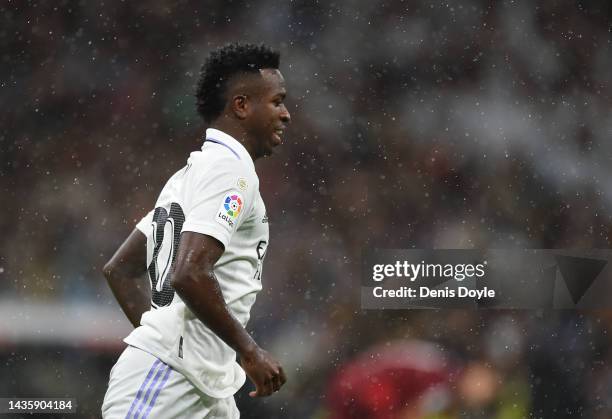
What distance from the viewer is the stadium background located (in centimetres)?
418

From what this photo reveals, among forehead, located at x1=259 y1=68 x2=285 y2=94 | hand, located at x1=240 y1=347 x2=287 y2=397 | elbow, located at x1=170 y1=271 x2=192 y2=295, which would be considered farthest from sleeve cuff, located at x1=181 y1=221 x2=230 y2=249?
forehead, located at x1=259 y1=68 x2=285 y2=94

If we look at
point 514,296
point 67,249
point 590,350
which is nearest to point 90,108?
point 67,249

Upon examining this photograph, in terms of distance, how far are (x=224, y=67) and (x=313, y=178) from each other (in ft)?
6.66

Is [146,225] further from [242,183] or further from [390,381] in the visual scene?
[390,381]

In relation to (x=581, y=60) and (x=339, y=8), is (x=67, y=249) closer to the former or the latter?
(x=339, y=8)

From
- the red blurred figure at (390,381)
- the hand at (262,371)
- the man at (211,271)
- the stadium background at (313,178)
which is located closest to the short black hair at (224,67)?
the man at (211,271)

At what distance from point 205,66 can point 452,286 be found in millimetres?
2316

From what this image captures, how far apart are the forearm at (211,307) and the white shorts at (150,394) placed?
0.69 ft

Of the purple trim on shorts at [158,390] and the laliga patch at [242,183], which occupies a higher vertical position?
the laliga patch at [242,183]

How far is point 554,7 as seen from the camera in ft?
14.4

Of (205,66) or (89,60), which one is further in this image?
(89,60)

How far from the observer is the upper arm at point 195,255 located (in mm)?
1771

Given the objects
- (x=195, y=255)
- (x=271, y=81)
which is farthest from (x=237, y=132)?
(x=195, y=255)

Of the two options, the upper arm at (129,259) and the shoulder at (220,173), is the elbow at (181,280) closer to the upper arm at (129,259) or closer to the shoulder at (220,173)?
the shoulder at (220,173)
